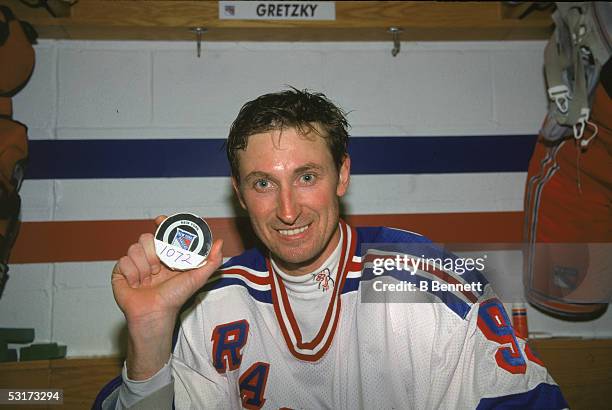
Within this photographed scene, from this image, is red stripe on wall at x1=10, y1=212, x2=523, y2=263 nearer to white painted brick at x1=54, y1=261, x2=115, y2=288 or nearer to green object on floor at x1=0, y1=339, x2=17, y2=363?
white painted brick at x1=54, y1=261, x2=115, y2=288

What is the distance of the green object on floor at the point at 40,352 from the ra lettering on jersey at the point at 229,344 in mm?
858

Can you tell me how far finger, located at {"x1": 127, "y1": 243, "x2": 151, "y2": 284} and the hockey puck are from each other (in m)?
0.04

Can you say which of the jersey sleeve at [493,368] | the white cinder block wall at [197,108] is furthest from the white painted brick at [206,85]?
the jersey sleeve at [493,368]

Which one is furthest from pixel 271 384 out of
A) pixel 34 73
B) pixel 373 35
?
pixel 34 73

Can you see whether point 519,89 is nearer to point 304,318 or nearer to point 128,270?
point 304,318

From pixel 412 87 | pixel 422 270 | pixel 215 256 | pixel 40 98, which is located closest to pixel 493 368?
pixel 422 270

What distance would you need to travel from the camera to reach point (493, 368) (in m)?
1.16

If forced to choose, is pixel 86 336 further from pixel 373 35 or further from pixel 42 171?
pixel 373 35

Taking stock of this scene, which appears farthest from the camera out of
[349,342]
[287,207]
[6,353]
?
[6,353]

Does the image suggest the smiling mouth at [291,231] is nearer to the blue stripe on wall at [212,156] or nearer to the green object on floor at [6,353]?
the blue stripe on wall at [212,156]

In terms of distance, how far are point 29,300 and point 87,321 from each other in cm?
23

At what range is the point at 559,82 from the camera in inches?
74.5

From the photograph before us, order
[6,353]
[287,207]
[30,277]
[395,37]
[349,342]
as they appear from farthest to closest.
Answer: [395,37], [30,277], [6,353], [349,342], [287,207]

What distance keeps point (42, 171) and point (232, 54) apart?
2.93 feet
